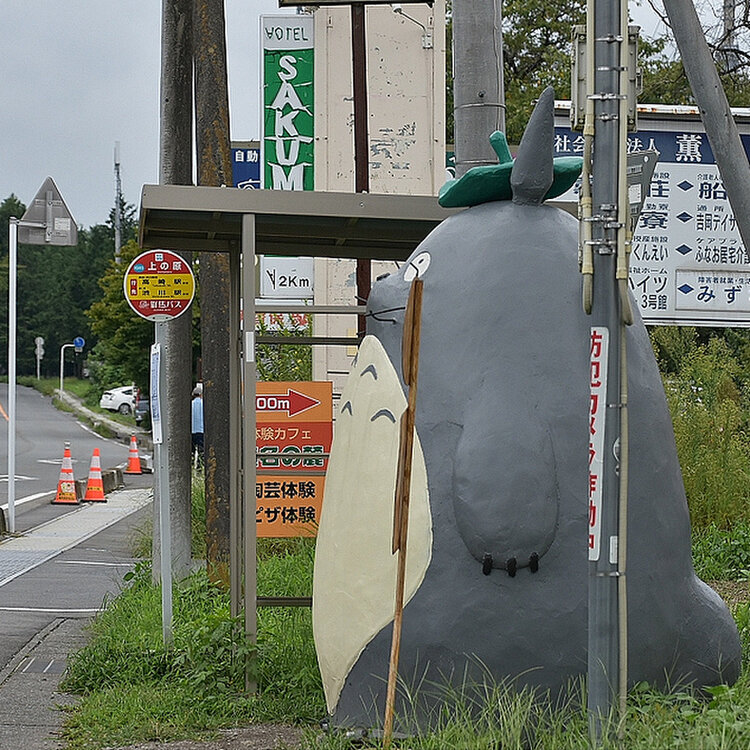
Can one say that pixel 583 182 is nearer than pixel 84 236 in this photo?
Yes

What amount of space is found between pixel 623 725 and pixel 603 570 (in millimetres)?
523

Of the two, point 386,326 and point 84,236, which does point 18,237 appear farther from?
point 84,236

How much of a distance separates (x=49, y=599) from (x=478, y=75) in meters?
6.77

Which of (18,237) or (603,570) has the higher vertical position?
(18,237)

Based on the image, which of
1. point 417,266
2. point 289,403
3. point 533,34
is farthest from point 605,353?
point 533,34

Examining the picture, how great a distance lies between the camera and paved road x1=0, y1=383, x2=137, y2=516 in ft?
79.4

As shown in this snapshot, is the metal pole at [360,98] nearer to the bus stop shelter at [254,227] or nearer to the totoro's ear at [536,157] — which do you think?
the bus stop shelter at [254,227]

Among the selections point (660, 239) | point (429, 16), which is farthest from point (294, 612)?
point (429, 16)

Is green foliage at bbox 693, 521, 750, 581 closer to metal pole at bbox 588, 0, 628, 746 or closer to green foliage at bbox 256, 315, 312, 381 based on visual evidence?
green foliage at bbox 256, 315, 312, 381

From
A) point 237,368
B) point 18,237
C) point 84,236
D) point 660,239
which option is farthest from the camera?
point 84,236

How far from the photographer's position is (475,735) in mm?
4805

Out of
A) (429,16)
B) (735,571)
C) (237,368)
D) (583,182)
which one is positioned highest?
(429,16)

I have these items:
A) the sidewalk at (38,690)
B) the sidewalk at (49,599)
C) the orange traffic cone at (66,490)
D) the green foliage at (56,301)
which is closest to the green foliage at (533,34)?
the orange traffic cone at (66,490)

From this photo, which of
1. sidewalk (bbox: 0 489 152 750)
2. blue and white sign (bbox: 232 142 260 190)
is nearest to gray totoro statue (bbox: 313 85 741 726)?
sidewalk (bbox: 0 489 152 750)
